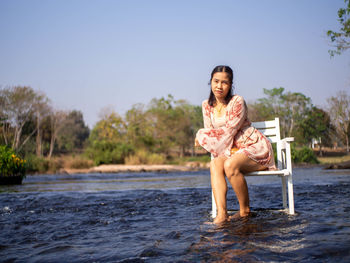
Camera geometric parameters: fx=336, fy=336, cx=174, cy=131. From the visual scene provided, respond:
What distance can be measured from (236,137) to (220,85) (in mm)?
475

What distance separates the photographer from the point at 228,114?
2.83 metres

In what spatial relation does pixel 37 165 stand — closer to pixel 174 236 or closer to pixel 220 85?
pixel 220 85

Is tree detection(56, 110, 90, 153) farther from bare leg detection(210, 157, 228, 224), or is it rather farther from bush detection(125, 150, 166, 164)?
bare leg detection(210, 157, 228, 224)

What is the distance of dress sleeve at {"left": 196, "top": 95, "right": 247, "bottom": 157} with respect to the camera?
279 centimetres

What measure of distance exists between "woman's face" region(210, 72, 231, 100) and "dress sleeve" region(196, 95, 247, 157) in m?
0.12

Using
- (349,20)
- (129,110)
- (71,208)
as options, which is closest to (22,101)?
(129,110)

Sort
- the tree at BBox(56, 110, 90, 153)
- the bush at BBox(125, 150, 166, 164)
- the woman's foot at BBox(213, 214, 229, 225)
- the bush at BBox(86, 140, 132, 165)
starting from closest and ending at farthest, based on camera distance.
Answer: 1. the woman's foot at BBox(213, 214, 229, 225)
2. the bush at BBox(86, 140, 132, 165)
3. the bush at BBox(125, 150, 166, 164)
4. the tree at BBox(56, 110, 90, 153)

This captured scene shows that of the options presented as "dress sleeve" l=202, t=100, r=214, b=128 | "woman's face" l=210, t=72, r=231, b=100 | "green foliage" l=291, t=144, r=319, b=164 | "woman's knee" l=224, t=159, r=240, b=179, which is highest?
"woman's face" l=210, t=72, r=231, b=100

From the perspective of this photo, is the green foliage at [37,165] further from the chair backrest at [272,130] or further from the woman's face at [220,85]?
the woman's face at [220,85]

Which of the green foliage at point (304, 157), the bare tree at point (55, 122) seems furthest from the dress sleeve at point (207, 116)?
the bare tree at point (55, 122)

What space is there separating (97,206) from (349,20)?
412 inches

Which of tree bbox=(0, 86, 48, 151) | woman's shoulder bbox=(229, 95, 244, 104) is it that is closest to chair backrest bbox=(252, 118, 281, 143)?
woman's shoulder bbox=(229, 95, 244, 104)

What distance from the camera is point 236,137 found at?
294 cm

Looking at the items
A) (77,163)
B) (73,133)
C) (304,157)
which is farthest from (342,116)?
(73,133)
